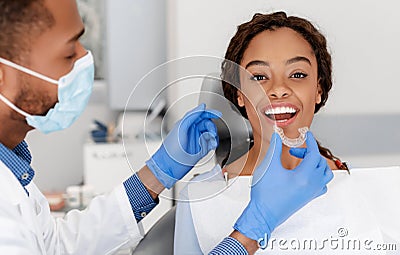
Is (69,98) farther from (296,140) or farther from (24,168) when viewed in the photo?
(296,140)

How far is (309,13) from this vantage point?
174 cm

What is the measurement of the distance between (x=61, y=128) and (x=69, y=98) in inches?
2.4

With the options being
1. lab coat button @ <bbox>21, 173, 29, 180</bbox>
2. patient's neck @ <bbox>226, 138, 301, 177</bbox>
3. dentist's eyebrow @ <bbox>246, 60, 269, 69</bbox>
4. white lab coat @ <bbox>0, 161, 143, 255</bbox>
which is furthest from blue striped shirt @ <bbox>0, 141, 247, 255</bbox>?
dentist's eyebrow @ <bbox>246, 60, 269, 69</bbox>

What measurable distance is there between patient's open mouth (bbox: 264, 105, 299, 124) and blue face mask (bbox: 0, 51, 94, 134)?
0.36 metres

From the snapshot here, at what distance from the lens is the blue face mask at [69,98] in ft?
3.23

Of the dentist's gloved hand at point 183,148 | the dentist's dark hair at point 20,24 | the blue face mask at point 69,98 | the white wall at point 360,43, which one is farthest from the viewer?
the white wall at point 360,43

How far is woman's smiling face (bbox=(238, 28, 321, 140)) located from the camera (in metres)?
1.20

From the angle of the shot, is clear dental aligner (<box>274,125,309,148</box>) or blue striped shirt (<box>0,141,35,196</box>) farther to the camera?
clear dental aligner (<box>274,125,309,148</box>)

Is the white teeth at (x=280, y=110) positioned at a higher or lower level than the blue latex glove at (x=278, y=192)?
higher

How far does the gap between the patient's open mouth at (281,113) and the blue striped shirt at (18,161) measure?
0.46 m

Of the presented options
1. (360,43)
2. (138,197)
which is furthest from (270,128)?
(360,43)

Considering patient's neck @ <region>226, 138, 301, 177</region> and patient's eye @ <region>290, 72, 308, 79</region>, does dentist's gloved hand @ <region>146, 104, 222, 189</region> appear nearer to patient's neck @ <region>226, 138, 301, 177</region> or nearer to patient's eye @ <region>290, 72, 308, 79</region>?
patient's neck @ <region>226, 138, 301, 177</region>

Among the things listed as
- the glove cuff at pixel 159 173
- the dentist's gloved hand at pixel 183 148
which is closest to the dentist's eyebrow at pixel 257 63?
the dentist's gloved hand at pixel 183 148

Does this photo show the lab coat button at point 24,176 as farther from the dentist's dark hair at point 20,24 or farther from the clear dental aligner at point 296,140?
the clear dental aligner at point 296,140
